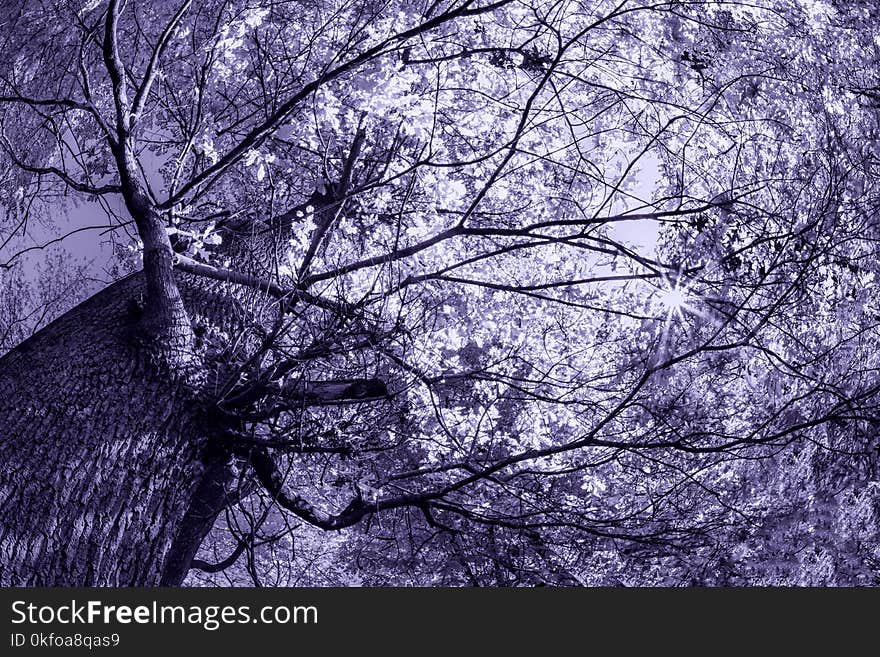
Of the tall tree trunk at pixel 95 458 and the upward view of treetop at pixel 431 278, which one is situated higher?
the upward view of treetop at pixel 431 278

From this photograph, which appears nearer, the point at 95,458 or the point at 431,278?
the point at 95,458

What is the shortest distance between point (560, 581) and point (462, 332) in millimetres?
2481

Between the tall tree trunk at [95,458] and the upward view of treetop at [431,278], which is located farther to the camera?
the upward view of treetop at [431,278]

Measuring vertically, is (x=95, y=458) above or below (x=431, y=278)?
below

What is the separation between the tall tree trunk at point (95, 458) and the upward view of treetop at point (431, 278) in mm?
14

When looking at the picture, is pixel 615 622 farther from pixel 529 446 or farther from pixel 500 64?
pixel 500 64

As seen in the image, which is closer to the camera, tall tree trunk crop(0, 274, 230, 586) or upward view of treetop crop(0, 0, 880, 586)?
tall tree trunk crop(0, 274, 230, 586)

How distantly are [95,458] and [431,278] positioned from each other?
6.85ft

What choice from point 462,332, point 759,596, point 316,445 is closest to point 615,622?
point 759,596

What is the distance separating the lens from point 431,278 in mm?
4605

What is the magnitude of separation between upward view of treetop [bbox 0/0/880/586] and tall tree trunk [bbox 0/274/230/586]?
14mm

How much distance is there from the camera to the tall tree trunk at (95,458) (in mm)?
3219

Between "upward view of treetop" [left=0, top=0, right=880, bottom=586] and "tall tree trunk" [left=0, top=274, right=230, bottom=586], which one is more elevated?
"upward view of treetop" [left=0, top=0, right=880, bottom=586]

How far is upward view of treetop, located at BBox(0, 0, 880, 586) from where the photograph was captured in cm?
374
